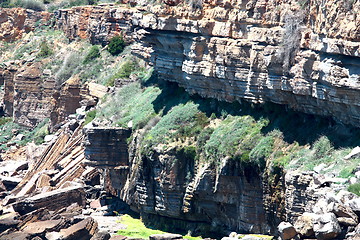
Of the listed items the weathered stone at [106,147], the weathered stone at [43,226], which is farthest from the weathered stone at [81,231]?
the weathered stone at [106,147]

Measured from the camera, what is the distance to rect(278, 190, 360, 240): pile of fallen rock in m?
27.9

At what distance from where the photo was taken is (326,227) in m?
27.9

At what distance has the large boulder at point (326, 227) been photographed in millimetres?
27844

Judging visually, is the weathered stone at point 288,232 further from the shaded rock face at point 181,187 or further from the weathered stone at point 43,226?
the weathered stone at point 43,226

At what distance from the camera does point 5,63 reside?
7144cm

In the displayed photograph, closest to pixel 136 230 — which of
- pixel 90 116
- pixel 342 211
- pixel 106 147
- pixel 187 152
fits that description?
pixel 187 152

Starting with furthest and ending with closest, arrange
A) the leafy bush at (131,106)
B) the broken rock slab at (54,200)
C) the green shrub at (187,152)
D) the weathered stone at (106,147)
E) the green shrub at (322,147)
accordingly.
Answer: the leafy bush at (131,106) < the broken rock slab at (54,200) < the weathered stone at (106,147) < the green shrub at (187,152) < the green shrub at (322,147)

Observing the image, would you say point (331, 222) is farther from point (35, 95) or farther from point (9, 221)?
point (35, 95)

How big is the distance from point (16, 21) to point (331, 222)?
50.7 meters

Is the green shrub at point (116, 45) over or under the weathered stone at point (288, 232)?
over

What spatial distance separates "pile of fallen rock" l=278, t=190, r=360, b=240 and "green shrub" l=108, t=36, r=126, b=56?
34.0 meters

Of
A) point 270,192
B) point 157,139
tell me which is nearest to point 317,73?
point 270,192

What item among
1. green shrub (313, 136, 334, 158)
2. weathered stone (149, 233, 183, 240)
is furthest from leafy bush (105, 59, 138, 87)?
green shrub (313, 136, 334, 158)

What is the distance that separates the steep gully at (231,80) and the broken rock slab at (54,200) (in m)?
1.60
